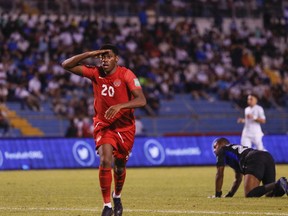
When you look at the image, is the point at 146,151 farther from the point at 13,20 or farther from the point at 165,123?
the point at 13,20

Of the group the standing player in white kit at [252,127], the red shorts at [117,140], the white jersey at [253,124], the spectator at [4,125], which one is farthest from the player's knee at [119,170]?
the spectator at [4,125]

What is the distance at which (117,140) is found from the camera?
1369cm

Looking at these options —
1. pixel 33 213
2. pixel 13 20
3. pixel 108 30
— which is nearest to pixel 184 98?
pixel 108 30

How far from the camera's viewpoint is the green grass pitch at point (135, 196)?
47.2ft

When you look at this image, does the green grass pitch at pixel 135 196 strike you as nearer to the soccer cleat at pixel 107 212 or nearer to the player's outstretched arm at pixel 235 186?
the player's outstretched arm at pixel 235 186

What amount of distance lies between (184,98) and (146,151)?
8386 mm

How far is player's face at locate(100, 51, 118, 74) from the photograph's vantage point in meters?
13.5

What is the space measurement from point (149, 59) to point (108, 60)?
27.1 metres

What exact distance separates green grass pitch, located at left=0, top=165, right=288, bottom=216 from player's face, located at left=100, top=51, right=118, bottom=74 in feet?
7.45

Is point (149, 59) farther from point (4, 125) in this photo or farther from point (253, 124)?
point (253, 124)

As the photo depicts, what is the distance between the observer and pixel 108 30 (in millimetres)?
40625

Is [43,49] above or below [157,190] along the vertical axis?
above

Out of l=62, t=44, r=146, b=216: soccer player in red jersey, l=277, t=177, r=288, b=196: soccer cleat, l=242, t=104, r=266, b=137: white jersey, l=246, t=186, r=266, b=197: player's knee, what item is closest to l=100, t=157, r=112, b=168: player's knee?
l=62, t=44, r=146, b=216: soccer player in red jersey

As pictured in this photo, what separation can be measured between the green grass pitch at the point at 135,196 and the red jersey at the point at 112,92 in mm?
1457
